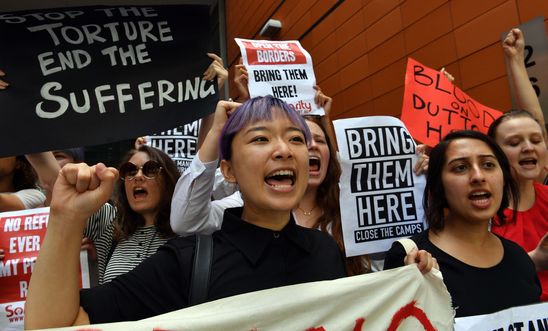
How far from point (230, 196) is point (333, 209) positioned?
605 millimetres

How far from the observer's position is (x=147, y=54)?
1.96 m

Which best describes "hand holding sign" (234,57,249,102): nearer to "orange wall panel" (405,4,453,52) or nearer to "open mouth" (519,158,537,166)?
Result: "open mouth" (519,158,537,166)

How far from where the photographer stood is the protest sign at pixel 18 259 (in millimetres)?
2013

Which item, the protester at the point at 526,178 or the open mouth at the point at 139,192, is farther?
the open mouth at the point at 139,192

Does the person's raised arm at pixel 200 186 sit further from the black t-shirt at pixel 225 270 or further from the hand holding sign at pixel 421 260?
the hand holding sign at pixel 421 260

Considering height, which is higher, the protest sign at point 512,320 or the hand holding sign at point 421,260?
the hand holding sign at point 421,260

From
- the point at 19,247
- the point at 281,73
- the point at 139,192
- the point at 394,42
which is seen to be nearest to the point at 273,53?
the point at 281,73

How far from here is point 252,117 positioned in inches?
56.7

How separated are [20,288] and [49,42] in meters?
1.21

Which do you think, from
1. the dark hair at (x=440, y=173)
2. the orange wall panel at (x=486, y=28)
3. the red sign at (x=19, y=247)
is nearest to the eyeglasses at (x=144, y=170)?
the red sign at (x=19, y=247)

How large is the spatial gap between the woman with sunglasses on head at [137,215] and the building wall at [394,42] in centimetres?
378

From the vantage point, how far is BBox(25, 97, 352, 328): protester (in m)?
1.05

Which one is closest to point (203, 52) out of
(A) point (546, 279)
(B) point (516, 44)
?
(A) point (546, 279)

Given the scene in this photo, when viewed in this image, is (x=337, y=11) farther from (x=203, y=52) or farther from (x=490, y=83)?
(x=203, y=52)
